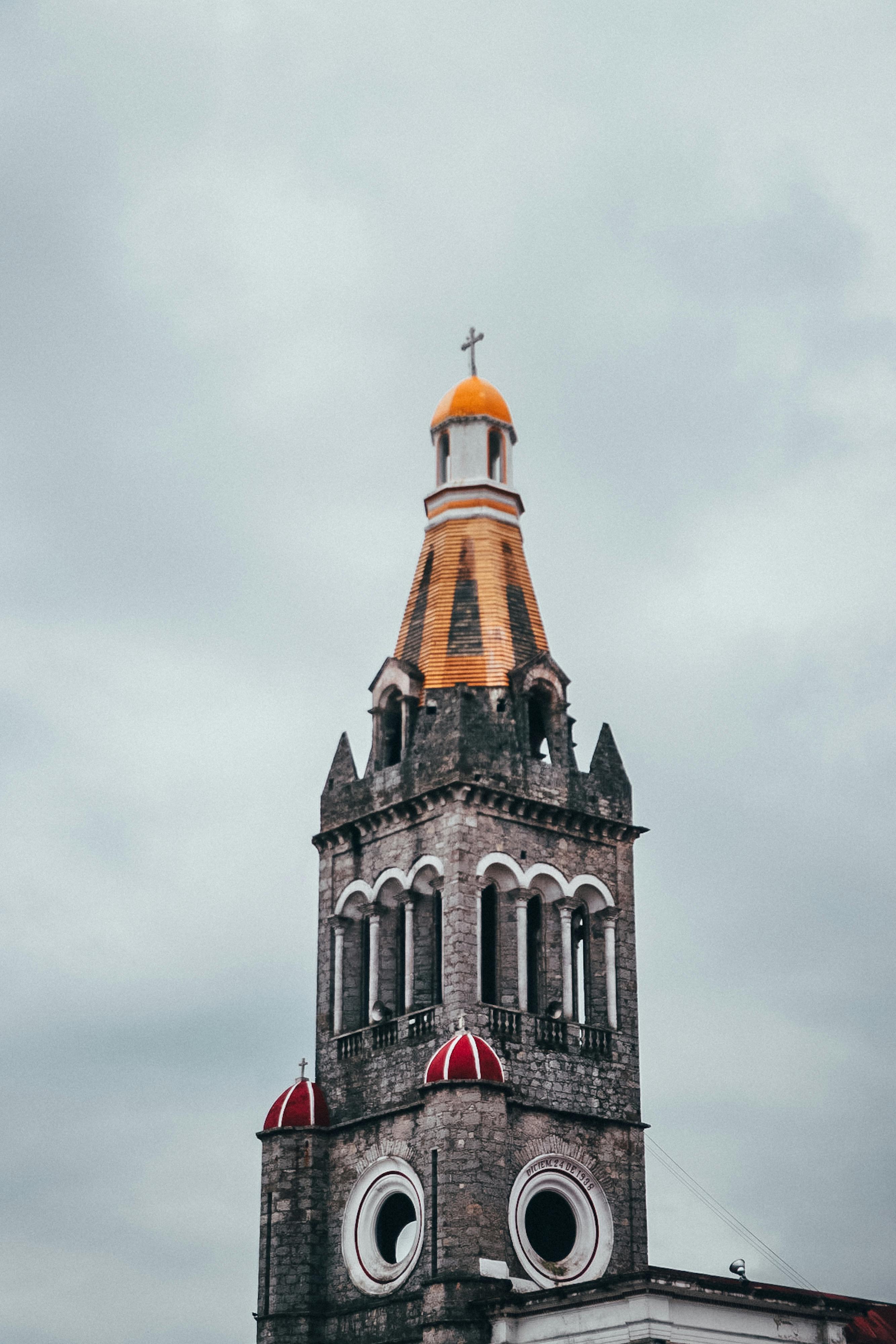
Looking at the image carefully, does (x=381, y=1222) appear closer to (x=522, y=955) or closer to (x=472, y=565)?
(x=522, y=955)

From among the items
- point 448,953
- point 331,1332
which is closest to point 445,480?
point 448,953

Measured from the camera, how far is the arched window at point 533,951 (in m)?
47.0

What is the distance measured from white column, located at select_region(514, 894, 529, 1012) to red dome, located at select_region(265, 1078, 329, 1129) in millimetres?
5651

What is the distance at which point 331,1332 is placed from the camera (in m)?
Result: 45.3

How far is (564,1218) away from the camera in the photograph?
45.5 meters

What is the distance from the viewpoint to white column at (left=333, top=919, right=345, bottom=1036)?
160ft

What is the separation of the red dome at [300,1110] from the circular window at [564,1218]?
5.68 meters

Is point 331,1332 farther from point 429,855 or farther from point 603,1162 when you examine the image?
point 429,855

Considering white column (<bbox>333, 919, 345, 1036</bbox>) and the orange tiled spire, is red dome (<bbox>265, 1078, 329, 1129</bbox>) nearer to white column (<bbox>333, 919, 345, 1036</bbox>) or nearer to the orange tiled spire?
white column (<bbox>333, 919, 345, 1036</bbox>)

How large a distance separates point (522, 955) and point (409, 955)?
9.05ft

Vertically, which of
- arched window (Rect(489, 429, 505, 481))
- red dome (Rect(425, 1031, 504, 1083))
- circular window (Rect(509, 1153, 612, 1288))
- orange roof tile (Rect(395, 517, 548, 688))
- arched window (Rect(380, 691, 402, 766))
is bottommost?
circular window (Rect(509, 1153, 612, 1288))

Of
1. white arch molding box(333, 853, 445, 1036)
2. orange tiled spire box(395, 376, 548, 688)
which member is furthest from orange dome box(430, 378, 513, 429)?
white arch molding box(333, 853, 445, 1036)

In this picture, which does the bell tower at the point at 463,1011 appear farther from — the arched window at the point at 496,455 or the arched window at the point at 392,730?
the arched window at the point at 496,455

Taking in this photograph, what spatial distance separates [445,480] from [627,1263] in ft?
68.5
